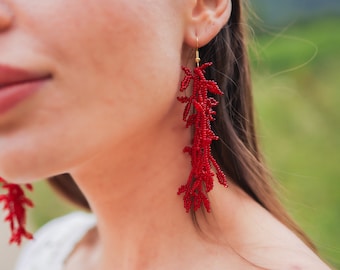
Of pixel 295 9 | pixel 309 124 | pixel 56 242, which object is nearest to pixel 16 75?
pixel 56 242

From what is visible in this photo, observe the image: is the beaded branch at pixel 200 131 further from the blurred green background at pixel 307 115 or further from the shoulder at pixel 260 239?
the blurred green background at pixel 307 115

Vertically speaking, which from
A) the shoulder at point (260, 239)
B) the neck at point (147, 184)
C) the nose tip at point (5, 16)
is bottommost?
the shoulder at point (260, 239)

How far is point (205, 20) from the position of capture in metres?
0.91

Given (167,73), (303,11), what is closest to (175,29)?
(167,73)

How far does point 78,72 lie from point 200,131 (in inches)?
8.4

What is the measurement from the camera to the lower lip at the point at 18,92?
77 cm

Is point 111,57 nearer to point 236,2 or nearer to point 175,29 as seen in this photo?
point 175,29

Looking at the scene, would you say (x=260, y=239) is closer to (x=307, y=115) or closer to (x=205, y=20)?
(x=205, y=20)

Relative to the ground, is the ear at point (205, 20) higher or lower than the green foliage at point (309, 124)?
higher

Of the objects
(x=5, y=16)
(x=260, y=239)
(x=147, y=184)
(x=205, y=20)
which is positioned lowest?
(x=260, y=239)

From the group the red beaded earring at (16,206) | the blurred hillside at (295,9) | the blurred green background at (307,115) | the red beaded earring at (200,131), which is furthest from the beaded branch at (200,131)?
the blurred hillside at (295,9)

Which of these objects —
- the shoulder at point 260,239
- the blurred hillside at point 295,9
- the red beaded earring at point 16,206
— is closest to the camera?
the shoulder at point 260,239

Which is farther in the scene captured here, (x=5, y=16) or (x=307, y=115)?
(x=307, y=115)

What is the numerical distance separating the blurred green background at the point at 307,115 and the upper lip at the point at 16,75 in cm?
143
